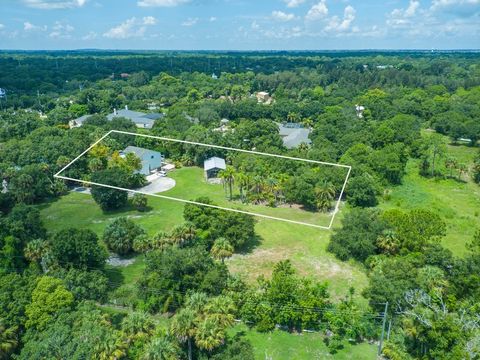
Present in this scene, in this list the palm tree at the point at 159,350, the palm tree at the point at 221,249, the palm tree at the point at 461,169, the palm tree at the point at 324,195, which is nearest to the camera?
the palm tree at the point at 159,350

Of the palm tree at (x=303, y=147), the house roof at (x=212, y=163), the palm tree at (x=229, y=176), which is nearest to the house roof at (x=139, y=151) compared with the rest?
the palm tree at (x=229, y=176)

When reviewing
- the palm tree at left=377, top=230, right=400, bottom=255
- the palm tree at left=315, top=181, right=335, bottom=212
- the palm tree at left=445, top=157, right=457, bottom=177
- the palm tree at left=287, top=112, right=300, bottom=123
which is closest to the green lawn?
the palm tree at left=315, top=181, right=335, bottom=212

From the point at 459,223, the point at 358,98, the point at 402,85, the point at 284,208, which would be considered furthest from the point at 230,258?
the point at 402,85

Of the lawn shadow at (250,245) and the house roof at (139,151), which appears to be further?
the lawn shadow at (250,245)

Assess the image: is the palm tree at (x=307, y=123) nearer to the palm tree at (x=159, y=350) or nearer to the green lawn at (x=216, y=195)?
the green lawn at (x=216, y=195)

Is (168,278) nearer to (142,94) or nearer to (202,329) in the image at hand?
(202,329)

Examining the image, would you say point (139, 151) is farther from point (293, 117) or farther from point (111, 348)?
point (293, 117)

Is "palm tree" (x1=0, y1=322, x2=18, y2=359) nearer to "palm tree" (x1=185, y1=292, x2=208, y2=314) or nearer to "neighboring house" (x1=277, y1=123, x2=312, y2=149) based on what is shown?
"palm tree" (x1=185, y1=292, x2=208, y2=314)
